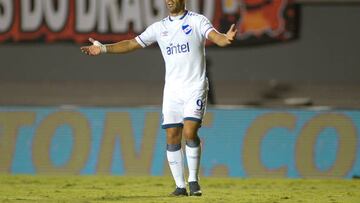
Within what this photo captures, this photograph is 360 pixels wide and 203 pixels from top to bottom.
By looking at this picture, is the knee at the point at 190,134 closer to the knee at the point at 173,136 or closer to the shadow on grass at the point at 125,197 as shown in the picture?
the knee at the point at 173,136

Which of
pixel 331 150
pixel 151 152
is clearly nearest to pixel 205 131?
pixel 151 152

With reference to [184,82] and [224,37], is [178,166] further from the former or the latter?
[224,37]

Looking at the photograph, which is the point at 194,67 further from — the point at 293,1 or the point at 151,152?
the point at 293,1

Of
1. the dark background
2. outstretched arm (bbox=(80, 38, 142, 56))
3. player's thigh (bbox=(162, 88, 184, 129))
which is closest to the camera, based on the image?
player's thigh (bbox=(162, 88, 184, 129))

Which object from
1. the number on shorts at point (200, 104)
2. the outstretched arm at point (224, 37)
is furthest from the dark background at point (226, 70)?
the outstretched arm at point (224, 37)

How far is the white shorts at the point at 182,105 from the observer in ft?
32.5

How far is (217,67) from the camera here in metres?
17.3

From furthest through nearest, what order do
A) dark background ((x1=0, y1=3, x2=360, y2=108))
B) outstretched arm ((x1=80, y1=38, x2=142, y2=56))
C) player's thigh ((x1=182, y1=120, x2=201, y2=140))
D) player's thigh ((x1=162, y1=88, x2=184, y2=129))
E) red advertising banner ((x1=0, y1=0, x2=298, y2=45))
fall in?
dark background ((x1=0, y1=3, x2=360, y2=108))
red advertising banner ((x1=0, y1=0, x2=298, y2=45))
outstretched arm ((x1=80, y1=38, x2=142, y2=56))
player's thigh ((x1=162, y1=88, x2=184, y2=129))
player's thigh ((x1=182, y1=120, x2=201, y2=140))

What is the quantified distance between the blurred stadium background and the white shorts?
409 centimetres

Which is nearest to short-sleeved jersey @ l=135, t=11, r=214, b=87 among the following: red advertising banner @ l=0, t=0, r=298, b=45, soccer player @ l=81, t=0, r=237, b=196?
soccer player @ l=81, t=0, r=237, b=196

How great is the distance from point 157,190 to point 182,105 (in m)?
1.83

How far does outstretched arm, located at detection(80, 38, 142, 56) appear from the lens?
1031cm

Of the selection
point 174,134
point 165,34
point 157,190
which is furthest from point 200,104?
point 157,190

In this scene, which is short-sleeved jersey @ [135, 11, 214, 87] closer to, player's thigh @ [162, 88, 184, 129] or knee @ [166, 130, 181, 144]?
player's thigh @ [162, 88, 184, 129]
